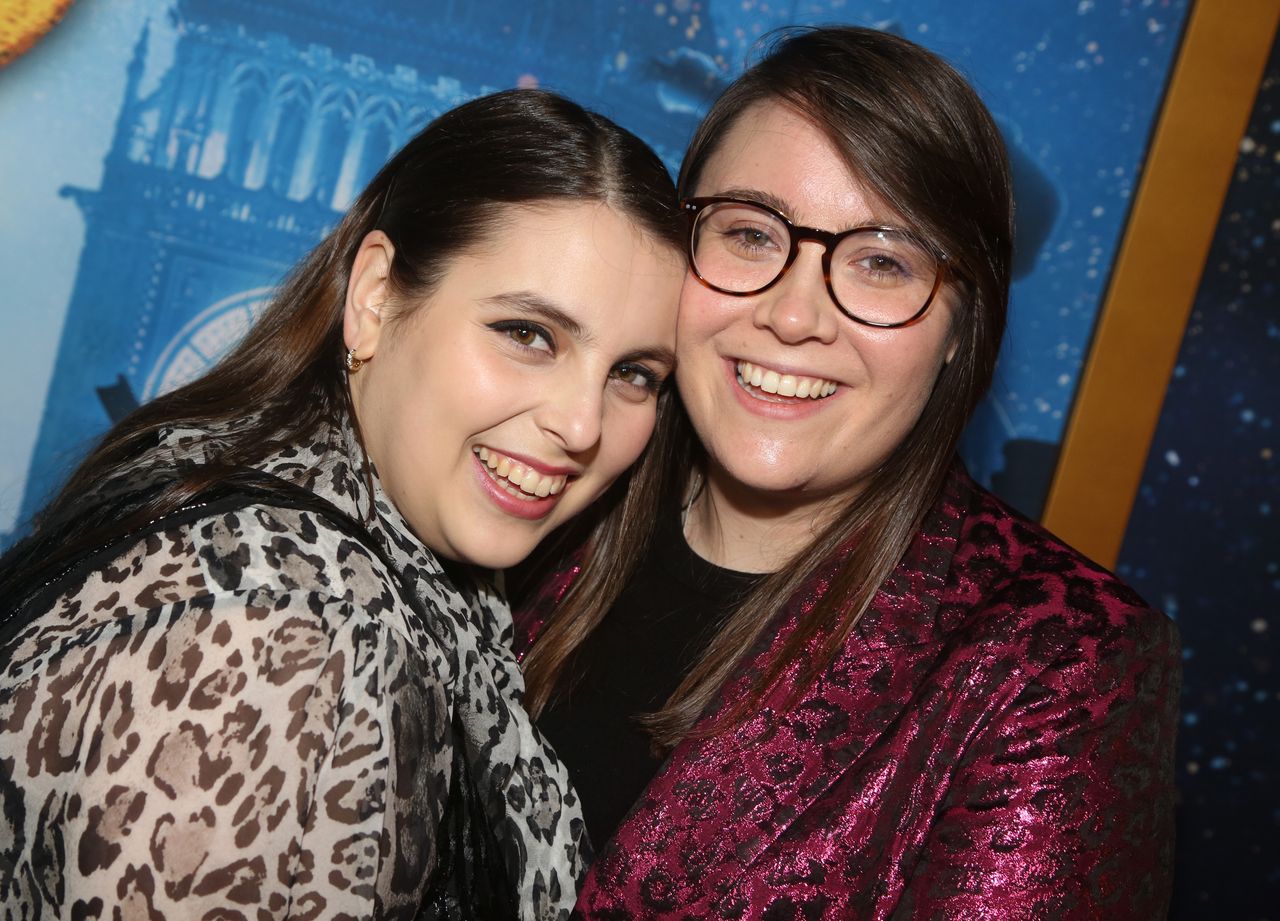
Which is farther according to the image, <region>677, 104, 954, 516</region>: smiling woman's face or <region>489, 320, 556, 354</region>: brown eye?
<region>677, 104, 954, 516</region>: smiling woman's face

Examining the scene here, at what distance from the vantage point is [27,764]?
1.23m

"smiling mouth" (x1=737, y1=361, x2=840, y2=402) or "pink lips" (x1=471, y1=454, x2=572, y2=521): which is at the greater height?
"smiling mouth" (x1=737, y1=361, x2=840, y2=402)

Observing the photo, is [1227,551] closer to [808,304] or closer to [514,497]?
[808,304]

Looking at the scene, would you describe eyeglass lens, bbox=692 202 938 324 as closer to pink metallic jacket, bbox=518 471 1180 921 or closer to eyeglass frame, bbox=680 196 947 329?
eyeglass frame, bbox=680 196 947 329

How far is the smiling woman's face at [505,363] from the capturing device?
1588 millimetres

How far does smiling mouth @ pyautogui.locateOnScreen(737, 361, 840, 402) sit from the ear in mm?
598

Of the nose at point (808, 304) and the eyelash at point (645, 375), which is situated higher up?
the nose at point (808, 304)

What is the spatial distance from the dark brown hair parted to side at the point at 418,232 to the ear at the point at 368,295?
29 millimetres

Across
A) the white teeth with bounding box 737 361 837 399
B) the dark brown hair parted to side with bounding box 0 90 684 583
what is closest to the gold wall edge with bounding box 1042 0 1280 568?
the white teeth with bounding box 737 361 837 399

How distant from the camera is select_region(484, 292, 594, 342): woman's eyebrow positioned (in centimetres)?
157

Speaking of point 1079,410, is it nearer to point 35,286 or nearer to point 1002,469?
point 1002,469

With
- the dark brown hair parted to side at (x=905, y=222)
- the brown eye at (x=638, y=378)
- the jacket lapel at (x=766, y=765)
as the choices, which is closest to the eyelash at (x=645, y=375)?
the brown eye at (x=638, y=378)

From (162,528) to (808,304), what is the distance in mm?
1000

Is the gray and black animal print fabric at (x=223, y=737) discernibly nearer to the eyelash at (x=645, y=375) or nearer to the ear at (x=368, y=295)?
the ear at (x=368, y=295)
